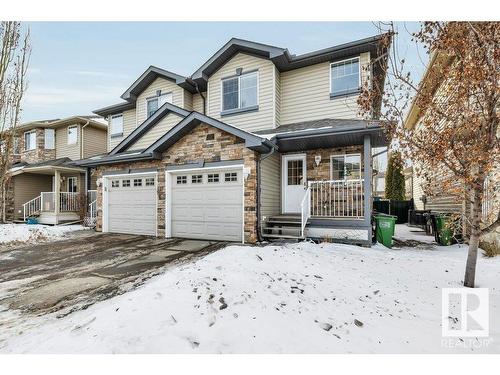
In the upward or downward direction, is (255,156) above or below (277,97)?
below

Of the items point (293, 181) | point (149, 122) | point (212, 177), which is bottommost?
point (293, 181)

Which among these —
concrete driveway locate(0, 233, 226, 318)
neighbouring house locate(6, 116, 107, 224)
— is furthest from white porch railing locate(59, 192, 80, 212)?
concrete driveway locate(0, 233, 226, 318)

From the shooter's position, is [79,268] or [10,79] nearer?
[79,268]

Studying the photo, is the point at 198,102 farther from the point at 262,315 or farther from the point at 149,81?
the point at 262,315

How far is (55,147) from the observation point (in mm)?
16781

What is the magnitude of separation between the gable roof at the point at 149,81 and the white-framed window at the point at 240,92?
1.97m

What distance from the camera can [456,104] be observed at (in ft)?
12.8

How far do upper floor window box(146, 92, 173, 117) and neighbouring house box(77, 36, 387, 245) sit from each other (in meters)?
0.38

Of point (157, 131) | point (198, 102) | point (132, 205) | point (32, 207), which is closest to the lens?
point (132, 205)

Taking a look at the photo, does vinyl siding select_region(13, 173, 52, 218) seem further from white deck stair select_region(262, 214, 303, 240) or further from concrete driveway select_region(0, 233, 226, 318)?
white deck stair select_region(262, 214, 303, 240)

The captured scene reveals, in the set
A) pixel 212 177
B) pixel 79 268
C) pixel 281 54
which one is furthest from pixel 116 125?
pixel 79 268

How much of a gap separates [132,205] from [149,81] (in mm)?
6285

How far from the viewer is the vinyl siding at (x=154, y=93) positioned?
11883 mm
